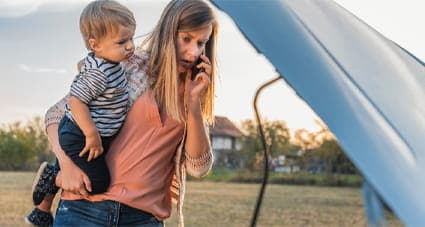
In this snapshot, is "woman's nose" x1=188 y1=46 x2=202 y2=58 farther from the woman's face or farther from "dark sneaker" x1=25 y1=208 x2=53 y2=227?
"dark sneaker" x1=25 y1=208 x2=53 y2=227

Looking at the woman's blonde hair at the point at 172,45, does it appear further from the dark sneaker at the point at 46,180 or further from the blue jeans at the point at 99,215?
the dark sneaker at the point at 46,180

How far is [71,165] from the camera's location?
2.35 metres

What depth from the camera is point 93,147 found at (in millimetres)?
2277

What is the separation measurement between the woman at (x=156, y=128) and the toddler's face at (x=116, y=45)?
0.28 feet

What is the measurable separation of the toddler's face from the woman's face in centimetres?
13

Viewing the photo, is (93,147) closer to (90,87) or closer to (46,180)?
(90,87)

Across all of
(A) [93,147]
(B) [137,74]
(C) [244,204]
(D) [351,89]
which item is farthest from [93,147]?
(C) [244,204]

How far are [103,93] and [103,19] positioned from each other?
0.19m

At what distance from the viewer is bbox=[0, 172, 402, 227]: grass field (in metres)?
13.7

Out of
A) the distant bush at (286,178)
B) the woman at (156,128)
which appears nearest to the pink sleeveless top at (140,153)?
the woman at (156,128)

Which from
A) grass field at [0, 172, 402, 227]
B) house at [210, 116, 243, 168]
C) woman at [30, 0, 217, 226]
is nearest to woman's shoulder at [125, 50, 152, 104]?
woman at [30, 0, 217, 226]

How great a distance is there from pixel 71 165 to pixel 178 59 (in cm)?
41

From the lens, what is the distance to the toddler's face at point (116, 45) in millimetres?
2275

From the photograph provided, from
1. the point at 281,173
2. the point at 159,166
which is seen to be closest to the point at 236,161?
the point at 281,173
